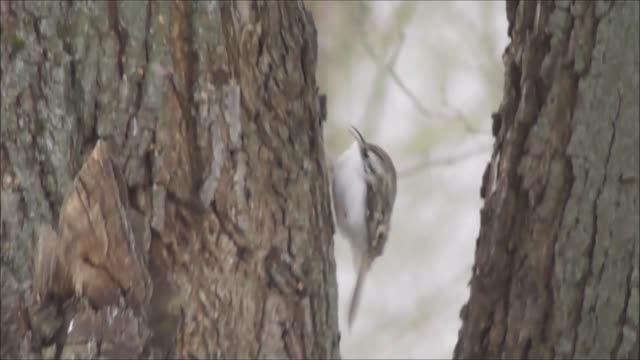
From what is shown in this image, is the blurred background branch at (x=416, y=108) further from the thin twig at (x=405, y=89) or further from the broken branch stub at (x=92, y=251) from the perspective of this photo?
the broken branch stub at (x=92, y=251)

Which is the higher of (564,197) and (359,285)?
(564,197)

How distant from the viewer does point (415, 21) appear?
11.7 feet

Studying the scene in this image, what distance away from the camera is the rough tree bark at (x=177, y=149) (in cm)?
154

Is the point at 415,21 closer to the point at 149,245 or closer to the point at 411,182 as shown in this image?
the point at 411,182

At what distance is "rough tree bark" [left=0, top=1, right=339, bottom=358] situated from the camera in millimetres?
1545

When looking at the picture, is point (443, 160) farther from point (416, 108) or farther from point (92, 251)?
point (92, 251)

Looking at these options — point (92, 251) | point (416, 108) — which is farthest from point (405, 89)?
point (92, 251)

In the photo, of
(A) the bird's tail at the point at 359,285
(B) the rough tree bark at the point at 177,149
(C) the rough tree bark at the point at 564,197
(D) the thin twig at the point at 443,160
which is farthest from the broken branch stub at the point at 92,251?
(D) the thin twig at the point at 443,160

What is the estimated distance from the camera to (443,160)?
3.52 m

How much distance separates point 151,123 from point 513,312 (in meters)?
0.55

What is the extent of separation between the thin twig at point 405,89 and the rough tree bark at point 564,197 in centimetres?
123

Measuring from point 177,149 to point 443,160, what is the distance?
6.64 feet

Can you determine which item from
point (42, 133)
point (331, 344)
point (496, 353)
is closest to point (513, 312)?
point (496, 353)

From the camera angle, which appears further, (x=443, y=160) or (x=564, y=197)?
(x=443, y=160)
